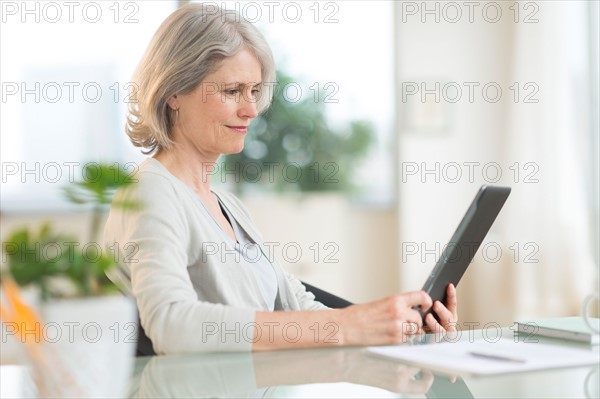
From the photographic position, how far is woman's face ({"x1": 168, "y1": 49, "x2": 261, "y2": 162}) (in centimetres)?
212

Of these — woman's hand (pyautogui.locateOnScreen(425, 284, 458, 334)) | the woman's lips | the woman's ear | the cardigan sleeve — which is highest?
the woman's ear

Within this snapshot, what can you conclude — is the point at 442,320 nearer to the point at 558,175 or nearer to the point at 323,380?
the point at 323,380

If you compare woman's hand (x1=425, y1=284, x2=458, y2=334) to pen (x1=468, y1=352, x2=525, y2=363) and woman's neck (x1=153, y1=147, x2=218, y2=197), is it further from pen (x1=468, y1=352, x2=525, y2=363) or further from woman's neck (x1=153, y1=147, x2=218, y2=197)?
woman's neck (x1=153, y1=147, x2=218, y2=197)

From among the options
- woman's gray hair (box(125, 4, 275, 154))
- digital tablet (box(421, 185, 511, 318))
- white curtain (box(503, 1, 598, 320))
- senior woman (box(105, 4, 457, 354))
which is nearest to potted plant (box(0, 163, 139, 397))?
senior woman (box(105, 4, 457, 354))

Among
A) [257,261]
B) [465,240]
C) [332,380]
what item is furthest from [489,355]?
[257,261]

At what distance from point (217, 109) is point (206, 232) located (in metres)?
0.35

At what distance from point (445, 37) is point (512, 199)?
111 centimetres

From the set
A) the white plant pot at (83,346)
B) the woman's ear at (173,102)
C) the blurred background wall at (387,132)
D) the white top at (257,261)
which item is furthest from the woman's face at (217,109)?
the blurred background wall at (387,132)

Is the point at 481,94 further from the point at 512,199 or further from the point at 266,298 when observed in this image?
the point at 266,298

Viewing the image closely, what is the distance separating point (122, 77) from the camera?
5.16 m

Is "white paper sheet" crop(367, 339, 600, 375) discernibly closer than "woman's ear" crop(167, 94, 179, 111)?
Yes

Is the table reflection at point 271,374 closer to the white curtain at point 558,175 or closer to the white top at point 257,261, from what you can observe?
the white top at point 257,261

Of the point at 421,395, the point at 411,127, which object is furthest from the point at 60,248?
the point at 411,127

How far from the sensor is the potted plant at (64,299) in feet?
2.83
